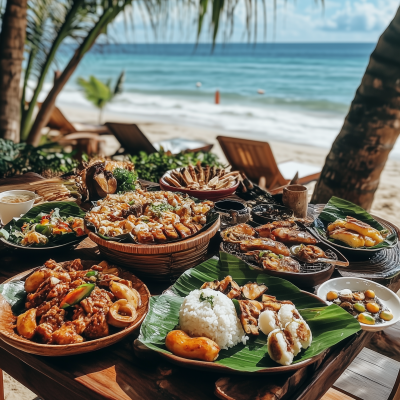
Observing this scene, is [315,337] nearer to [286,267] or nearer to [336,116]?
[286,267]

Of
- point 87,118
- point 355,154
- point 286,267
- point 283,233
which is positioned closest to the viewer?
point 286,267

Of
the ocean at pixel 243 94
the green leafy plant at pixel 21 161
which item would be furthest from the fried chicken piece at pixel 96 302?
the ocean at pixel 243 94

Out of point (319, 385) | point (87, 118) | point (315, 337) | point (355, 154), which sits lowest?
point (87, 118)

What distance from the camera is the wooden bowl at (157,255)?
1491 mm

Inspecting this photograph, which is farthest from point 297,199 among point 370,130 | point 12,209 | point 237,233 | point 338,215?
point 12,209

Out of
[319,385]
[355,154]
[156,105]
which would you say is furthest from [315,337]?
[156,105]

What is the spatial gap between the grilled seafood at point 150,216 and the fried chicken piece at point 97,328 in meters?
0.39

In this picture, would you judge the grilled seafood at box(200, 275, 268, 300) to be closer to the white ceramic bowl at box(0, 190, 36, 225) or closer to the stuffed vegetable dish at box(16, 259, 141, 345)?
the stuffed vegetable dish at box(16, 259, 141, 345)

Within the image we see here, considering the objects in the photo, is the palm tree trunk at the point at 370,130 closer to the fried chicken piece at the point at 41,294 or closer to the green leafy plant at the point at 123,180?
the green leafy plant at the point at 123,180

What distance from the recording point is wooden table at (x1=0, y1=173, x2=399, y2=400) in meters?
1.08

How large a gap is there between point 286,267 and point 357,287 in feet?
1.07

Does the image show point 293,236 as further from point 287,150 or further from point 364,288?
point 287,150

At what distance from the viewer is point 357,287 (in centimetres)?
161

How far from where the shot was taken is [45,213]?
2131 mm
